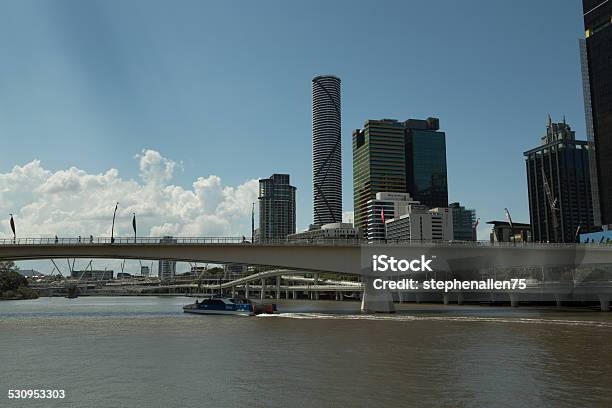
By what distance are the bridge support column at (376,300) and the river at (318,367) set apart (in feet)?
84.9

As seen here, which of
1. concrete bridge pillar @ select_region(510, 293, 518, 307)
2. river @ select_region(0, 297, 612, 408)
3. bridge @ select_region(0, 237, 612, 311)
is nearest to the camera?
river @ select_region(0, 297, 612, 408)

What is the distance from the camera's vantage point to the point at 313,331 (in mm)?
50312

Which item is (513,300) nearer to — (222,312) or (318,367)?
(222,312)

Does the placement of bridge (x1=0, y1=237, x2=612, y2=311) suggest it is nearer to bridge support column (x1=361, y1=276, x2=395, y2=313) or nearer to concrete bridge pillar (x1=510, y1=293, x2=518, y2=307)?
bridge support column (x1=361, y1=276, x2=395, y2=313)

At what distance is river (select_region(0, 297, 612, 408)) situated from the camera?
2295cm

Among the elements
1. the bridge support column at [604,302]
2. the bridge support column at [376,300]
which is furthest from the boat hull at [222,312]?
the bridge support column at [604,302]

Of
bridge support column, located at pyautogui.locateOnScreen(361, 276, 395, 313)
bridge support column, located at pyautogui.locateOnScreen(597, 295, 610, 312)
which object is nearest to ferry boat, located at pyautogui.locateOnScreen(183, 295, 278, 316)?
bridge support column, located at pyautogui.locateOnScreen(361, 276, 395, 313)

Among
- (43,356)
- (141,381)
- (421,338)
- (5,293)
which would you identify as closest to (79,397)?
(141,381)

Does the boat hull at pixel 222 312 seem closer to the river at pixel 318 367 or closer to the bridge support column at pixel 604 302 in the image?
the river at pixel 318 367

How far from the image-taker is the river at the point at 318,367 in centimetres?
2295

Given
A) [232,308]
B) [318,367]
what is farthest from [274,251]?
[318,367]

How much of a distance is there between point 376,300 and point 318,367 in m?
50.2

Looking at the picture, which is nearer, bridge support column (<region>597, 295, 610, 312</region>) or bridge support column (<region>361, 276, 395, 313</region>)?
bridge support column (<region>361, 276, 395, 313</region>)

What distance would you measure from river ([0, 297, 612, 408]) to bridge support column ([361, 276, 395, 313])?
25.9m
